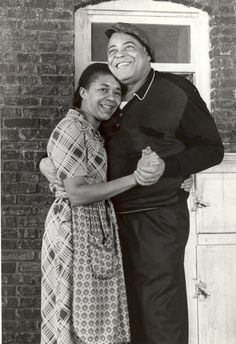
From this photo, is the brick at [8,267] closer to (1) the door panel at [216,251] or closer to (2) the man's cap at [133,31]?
(1) the door panel at [216,251]

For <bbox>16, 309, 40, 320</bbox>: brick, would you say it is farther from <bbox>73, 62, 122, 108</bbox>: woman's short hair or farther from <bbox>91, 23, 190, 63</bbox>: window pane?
<bbox>91, 23, 190, 63</bbox>: window pane

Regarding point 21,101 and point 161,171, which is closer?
point 161,171

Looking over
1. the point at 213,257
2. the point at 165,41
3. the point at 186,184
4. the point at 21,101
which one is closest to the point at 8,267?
the point at 21,101

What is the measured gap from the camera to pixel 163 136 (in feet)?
9.21

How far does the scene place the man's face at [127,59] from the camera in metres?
2.85

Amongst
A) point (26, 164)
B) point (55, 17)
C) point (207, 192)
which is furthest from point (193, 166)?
point (55, 17)

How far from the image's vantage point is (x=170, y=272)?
275 cm

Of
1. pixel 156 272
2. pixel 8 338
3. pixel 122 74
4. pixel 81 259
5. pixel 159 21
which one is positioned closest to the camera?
pixel 81 259

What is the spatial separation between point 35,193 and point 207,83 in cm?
134

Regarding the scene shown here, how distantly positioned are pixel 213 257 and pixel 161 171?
1361mm

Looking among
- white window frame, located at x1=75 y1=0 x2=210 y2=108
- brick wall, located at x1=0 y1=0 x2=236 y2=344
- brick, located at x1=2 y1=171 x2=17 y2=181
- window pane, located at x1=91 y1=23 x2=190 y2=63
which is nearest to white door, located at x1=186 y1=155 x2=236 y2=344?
brick wall, located at x1=0 y1=0 x2=236 y2=344

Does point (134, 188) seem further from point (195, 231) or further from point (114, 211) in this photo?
point (195, 231)

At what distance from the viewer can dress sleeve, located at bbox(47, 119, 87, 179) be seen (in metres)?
2.61

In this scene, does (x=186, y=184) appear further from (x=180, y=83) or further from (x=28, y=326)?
(x=28, y=326)
